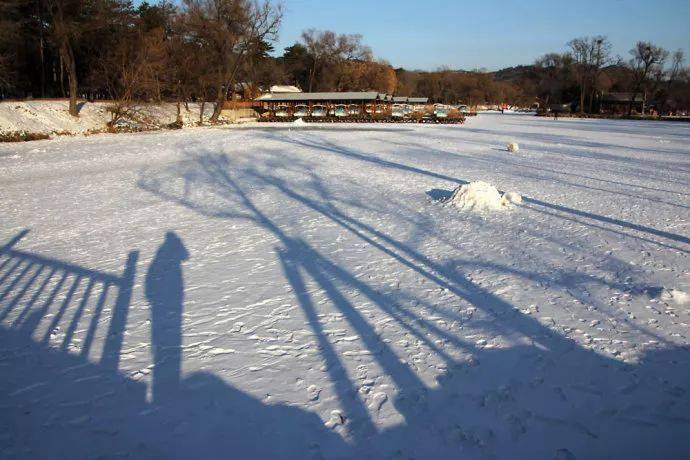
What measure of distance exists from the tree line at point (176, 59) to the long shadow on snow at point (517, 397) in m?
35.1

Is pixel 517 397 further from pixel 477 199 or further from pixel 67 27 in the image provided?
pixel 67 27

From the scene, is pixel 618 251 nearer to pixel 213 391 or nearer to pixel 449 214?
pixel 449 214

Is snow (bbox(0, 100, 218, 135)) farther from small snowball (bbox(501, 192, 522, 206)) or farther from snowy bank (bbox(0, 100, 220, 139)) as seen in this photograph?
small snowball (bbox(501, 192, 522, 206))

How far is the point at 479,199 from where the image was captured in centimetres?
1088

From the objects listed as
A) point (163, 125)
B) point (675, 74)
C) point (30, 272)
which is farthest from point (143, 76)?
point (675, 74)

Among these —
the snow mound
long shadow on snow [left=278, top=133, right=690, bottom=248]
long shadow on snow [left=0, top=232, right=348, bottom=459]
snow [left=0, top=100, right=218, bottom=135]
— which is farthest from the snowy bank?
the snow mound

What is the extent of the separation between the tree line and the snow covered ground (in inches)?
1183

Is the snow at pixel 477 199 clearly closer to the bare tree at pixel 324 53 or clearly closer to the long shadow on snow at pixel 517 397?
the long shadow on snow at pixel 517 397

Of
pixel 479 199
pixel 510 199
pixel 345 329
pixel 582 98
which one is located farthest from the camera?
pixel 582 98

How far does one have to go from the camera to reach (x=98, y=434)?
12.2 ft

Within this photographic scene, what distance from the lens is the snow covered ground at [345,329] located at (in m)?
3.71

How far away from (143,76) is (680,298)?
4043 cm

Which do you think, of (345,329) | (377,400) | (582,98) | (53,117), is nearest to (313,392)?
(377,400)

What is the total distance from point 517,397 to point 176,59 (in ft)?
170
